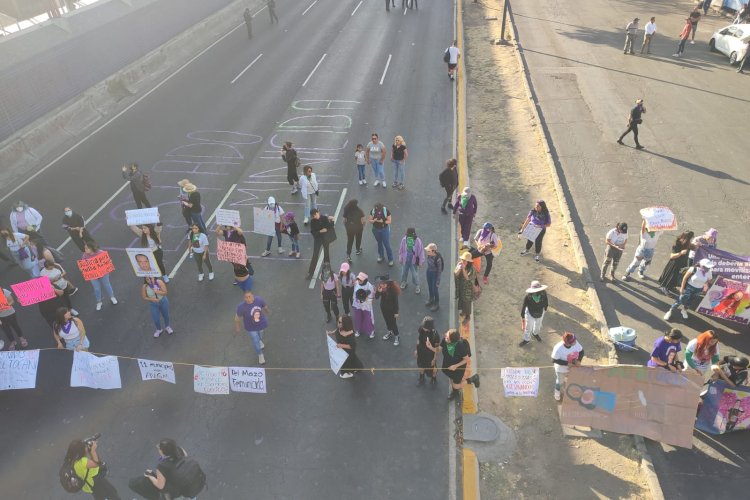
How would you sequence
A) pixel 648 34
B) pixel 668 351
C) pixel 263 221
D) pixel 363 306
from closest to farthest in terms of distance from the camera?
pixel 668 351 → pixel 363 306 → pixel 263 221 → pixel 648 34

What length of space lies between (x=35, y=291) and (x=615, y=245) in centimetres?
1202

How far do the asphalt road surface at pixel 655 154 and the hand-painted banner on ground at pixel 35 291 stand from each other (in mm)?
11351

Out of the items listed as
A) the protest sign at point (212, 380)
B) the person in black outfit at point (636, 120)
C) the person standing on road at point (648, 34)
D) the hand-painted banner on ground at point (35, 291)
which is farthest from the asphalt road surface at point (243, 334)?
the person standing on road at point (648, 34)

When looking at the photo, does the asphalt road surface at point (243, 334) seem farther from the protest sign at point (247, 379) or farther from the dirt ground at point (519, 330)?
the dirt ground at point (519, 330)

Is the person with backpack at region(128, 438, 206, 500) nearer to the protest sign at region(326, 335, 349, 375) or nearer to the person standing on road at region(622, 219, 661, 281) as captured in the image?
the protest sign at region(326, 335, 349, 375)

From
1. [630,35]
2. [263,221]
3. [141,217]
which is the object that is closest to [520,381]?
[263,221]

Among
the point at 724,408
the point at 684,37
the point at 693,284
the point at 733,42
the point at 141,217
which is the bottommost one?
the point at 724,408

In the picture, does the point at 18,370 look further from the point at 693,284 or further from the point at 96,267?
the point at 693,284

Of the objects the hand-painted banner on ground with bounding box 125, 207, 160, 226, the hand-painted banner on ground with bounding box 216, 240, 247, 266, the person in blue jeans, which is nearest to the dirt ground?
the person in blue jeans

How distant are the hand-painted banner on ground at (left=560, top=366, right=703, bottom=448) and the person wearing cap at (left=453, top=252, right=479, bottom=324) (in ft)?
8.64

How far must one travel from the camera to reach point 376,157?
15.9 metres

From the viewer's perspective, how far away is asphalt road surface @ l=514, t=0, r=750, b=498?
905cm

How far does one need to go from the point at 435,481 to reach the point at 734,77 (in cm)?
2384

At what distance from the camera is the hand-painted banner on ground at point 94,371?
31.1 feet
